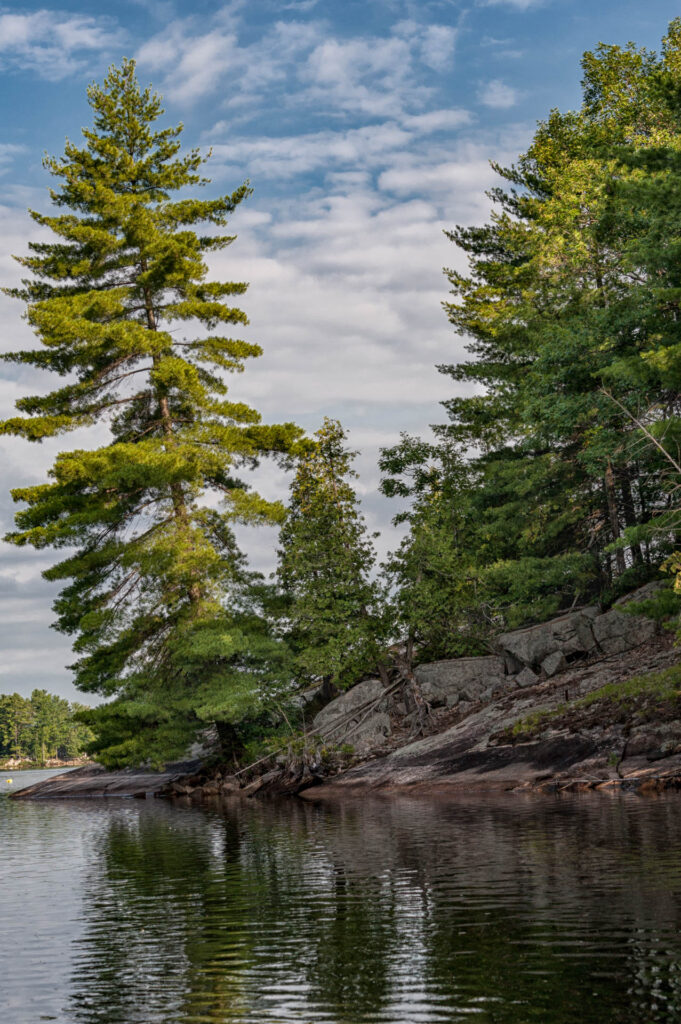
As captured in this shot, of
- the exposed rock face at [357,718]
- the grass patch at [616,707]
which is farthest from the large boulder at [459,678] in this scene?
the grass patch at [616,707]

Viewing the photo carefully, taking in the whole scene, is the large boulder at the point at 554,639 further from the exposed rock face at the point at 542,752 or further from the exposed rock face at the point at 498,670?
the exposed rock face at the point at 542,752

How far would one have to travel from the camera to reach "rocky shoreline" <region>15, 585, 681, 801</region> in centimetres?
2270

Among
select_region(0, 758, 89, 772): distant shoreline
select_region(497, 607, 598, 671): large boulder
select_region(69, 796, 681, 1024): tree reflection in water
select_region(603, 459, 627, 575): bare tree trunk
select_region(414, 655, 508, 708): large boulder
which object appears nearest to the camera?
select_region(69, 796, 681, 1024): tree reflection in water

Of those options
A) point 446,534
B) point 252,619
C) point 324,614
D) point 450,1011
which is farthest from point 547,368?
point 450,1011

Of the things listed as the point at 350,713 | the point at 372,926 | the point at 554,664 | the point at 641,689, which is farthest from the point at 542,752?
the point at 372,926

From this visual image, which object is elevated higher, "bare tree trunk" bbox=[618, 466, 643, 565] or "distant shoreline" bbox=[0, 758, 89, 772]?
"bare tree trunk" bbox=[618, 466, 643, 565]

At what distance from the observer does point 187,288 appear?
3841cm

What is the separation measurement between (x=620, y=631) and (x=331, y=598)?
1077 cm

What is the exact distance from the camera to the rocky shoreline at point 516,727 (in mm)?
22703

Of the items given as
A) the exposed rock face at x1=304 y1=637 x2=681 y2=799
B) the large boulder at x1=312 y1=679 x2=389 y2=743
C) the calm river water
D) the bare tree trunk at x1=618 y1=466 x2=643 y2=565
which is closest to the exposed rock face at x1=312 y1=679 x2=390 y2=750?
the large boulder at x1=312 y1=679 x2=389 y2=743

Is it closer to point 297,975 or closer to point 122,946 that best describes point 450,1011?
point 297,975

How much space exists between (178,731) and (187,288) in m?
17.6

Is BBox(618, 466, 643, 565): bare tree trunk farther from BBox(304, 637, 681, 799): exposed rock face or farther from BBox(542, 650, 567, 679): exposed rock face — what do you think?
BBox(304, 637, 681, 799): exposed rock face

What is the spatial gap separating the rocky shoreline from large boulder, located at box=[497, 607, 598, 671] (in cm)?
4
